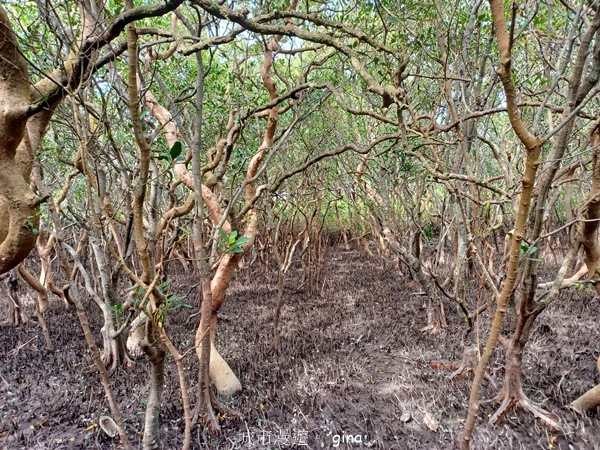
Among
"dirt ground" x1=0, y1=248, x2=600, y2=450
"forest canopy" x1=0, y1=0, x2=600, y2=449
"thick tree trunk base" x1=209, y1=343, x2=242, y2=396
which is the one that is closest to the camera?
"forest canopy" x1=0, y1=0, x2=600, y2=449

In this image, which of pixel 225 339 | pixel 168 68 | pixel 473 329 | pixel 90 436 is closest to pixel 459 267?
pixel 473 329

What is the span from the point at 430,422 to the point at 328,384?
2.97 ft

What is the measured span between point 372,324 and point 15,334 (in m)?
4.42

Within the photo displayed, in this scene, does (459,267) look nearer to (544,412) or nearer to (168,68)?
(544,412)

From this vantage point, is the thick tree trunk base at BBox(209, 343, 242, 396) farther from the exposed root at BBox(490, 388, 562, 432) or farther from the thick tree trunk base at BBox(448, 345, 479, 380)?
the exposed root at BBox(490, 388, 562, 432)

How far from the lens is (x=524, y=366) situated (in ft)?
10.8

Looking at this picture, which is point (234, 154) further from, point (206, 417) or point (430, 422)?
point (430, 422)

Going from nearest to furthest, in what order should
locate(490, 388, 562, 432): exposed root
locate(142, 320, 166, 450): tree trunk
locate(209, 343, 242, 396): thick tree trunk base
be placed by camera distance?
1. locate(142, 320, 166, 450): tree trunk
2. locate(490, 388, 562, 432): exposed root
3. locate(209, 343, 242, 396): thick tree trunk base

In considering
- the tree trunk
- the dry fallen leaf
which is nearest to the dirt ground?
the dry fallen leaf

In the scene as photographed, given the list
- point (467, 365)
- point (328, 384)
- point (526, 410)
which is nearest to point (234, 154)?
point (328, 384)

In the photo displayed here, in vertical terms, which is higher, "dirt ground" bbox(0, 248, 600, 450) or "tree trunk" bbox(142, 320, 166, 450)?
"tree trunk" bbox(142, 320, 166, 450)

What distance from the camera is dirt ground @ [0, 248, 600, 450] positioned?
99.9 inches

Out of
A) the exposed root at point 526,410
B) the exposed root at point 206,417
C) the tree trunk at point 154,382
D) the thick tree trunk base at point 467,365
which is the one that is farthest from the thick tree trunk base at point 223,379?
the exposed root at point 526,410

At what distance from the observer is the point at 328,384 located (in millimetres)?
3252
